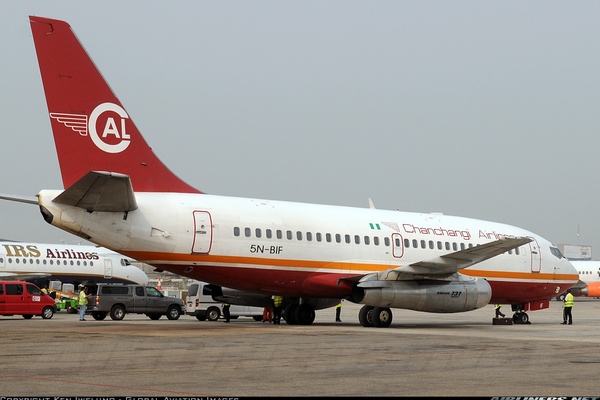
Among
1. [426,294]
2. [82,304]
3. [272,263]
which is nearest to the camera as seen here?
[272,263]

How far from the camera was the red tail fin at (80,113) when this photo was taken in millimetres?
23516

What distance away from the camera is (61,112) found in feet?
77.9

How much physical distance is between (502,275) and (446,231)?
8.81 feet

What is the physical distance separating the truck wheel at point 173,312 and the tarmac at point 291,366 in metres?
16.8

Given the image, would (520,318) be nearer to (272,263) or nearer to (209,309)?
(272,263)

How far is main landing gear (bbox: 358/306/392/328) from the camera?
28391 mm

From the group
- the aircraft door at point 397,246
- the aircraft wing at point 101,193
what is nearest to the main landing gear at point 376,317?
the aircraft door at point 397,246

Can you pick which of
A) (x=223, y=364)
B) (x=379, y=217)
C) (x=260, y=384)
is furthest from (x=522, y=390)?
(x=379, y=217)

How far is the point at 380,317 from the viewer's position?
28.4 meters

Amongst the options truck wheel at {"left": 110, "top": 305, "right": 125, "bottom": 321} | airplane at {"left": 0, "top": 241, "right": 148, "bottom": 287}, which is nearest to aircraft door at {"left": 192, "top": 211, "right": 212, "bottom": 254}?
truck wheel at {"left": 110, "top": 305, "right": 125, "bottom": 321}

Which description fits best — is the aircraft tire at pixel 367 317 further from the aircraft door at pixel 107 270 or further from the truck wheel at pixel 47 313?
the aircraft door at pixel 107 270

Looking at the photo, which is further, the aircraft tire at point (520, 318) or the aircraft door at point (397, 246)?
the aircraft tire at point (520, 318)

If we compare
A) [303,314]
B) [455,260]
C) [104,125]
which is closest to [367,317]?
[303,314]

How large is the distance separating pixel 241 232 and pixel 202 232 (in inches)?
52.9
